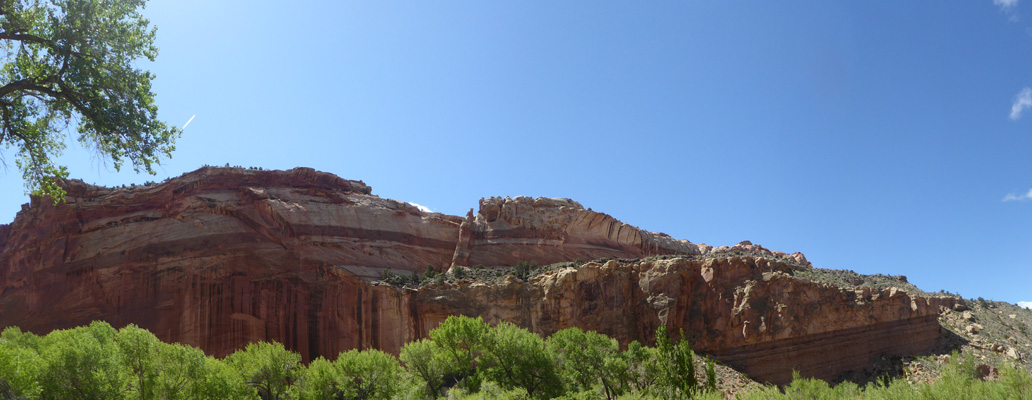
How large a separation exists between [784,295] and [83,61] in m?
51.2

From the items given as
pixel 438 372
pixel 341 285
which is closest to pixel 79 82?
pixel 438 372

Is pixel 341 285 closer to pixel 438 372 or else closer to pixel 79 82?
pixel 438 372

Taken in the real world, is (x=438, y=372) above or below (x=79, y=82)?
below

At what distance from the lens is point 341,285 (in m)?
60.2

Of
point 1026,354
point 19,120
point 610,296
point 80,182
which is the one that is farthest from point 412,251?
point 1026,354

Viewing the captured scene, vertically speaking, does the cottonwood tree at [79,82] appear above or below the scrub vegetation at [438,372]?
above

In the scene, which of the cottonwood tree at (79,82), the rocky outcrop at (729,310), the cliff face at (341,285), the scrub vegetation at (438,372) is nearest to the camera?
the cottonwood tree at (79,82)

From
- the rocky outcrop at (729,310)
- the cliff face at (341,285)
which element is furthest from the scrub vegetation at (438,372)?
the cliff face at (341,285)

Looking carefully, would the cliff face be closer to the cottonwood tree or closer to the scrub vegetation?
the scrub vegetation

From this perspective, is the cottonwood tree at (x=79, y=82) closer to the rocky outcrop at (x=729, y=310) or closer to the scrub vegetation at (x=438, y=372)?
the scrub vegetation at (x=438, y=372)

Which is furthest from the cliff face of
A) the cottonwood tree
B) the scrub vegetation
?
the cottonwood tree

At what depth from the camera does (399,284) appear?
5850 cm

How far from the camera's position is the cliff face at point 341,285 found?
5075 centimetres

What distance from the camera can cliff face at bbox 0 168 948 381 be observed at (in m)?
50.8
